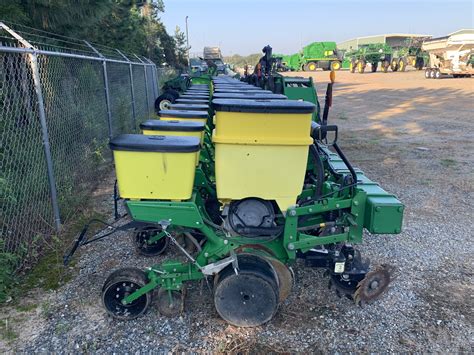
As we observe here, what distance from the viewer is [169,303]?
10.1ft

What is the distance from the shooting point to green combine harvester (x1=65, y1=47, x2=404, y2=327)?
2.70m

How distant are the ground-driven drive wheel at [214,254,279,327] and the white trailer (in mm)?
28486

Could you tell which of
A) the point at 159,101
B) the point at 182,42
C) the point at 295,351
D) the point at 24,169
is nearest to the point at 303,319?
the point at 295,351

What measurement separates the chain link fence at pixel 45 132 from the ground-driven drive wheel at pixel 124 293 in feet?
3.52

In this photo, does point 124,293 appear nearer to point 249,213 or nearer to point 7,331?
point 7,331

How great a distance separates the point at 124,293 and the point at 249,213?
111 cm

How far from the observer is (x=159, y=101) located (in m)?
12.7

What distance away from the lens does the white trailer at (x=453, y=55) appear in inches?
1024

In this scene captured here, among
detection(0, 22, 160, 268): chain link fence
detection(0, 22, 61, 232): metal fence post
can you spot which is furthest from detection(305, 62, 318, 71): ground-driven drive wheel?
detection(0, 22, 61, 232): metal fence post

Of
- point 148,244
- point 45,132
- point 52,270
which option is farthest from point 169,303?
point 45,132

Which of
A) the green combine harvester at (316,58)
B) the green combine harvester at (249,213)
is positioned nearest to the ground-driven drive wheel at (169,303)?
the green combine harvester at (249,213)

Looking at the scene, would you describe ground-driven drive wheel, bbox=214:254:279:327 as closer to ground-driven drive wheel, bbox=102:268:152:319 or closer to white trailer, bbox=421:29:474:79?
ground-driven drive wheel, bbox=102:268:152:319

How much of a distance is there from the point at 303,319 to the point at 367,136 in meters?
8.37

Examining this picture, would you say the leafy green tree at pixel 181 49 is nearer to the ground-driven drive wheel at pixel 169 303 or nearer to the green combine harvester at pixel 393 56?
the green combine harvester at pixel 393 56
